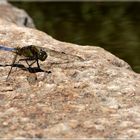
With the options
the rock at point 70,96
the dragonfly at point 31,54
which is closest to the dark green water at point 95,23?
the rock at point 70,96

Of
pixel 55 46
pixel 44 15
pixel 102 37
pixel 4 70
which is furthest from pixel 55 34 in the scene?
pixel 4 70

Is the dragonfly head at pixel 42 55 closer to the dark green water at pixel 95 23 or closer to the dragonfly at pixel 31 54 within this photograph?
the dragonfly at pixel 31 54

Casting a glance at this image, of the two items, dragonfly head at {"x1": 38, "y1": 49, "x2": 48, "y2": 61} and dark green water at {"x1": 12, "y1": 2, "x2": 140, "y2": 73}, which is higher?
dragonfly head at {"x1": 38, "y1": 49, "x2": 48, "y2": 61}

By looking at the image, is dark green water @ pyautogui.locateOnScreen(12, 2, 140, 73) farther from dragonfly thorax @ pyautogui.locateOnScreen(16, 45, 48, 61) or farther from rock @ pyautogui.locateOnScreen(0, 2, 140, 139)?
dragonfly thorax @ pyautogui.locateOnScreen(16, 45, 48, 61)

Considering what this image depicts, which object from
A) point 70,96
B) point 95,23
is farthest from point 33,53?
point 95,23

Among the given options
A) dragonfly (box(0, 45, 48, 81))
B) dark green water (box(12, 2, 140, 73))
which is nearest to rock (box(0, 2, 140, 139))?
dragonfly (box(0, 45, 48, 81))

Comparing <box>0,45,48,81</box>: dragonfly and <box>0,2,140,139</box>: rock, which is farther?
<box>0,45,48,81</box>: dragonfly
